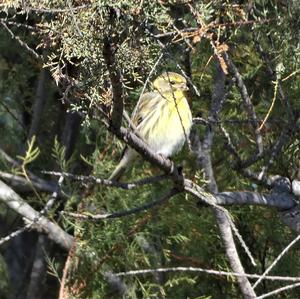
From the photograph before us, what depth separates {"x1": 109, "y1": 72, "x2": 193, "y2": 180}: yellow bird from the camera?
4.69 metres

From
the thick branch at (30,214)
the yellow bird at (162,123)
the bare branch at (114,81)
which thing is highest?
the bare branch at (114,81)

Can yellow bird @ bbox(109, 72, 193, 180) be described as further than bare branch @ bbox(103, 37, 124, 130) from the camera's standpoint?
Yes

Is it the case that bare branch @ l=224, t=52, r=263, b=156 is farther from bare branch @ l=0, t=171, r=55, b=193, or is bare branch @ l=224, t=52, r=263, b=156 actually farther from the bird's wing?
bare branch @ l=0, t=171, r=55, b=193

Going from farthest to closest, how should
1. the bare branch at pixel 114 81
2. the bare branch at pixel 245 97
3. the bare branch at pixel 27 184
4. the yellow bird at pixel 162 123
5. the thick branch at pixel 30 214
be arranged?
1. the bare branch at pixel 27 184
2. the thick branch at pixel 30 214
3. the yellow bird at pixel 162 123
4. the bare branch at pixel 245 97
5. the bare branch at pixel 114 81

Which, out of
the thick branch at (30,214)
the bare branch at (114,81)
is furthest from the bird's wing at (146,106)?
the bare branch at (114,81)

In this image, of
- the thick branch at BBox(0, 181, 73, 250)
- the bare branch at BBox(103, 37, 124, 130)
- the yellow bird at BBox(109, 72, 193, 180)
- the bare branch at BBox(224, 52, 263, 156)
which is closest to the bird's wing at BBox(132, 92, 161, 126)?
the yellow bird at BBox(109, 72, 193, 180)

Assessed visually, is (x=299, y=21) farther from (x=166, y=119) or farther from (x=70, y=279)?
(x=70, y=279)

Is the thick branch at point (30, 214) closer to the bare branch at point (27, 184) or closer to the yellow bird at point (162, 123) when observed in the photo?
the bare branch at point (27, 184)

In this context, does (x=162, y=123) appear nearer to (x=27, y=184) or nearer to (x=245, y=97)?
(x=245, y=97)

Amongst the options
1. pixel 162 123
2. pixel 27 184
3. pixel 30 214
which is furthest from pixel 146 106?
pixel 27 184

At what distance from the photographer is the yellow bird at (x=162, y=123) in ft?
15.4

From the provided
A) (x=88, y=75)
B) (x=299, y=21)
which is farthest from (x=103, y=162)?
(x=88, y=75)

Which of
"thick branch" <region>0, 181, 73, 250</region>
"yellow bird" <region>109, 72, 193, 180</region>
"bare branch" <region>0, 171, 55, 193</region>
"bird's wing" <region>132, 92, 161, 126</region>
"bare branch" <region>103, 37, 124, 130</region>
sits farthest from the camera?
"bare branch" <region>0, 171, 55, 193</region>

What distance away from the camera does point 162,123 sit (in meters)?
4.84
